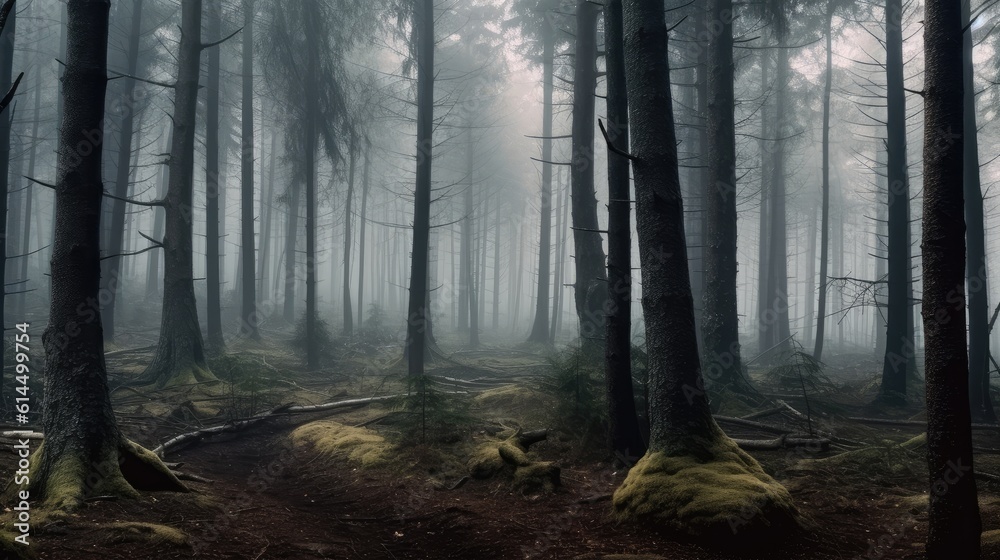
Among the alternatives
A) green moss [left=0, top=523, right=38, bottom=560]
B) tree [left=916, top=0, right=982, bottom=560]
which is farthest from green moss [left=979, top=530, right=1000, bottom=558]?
green moss [left=0, top=523, right=38, bottom=560]

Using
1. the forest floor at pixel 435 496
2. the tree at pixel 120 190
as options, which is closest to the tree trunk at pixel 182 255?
the forest floor at pixel 435 496

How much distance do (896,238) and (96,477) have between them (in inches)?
563

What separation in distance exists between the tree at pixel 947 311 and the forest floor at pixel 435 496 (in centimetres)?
40

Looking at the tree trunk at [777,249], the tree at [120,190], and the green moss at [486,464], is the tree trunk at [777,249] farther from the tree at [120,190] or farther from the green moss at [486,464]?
the tree at [120,190]

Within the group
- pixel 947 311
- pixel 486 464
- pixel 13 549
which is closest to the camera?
pixel 13 549

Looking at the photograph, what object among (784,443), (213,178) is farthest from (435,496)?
(213,178)

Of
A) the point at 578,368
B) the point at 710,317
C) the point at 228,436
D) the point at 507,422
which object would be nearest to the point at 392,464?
the point at 507,422

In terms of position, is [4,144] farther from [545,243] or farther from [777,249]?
[777,249]

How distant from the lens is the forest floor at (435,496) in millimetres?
4812

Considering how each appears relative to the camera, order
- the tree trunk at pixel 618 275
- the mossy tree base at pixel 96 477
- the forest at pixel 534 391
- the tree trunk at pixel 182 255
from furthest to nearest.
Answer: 1. the tree trunk at pixel 182 255
2. the tree trunk at pixel 618 275
3. the mossy tree base at pixel 96 477
4. the forest at pixel 534 391

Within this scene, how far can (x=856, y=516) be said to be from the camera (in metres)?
5.70

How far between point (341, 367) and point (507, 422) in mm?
9694

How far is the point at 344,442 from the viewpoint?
866cm

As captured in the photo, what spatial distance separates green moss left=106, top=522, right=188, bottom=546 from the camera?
175 inches
